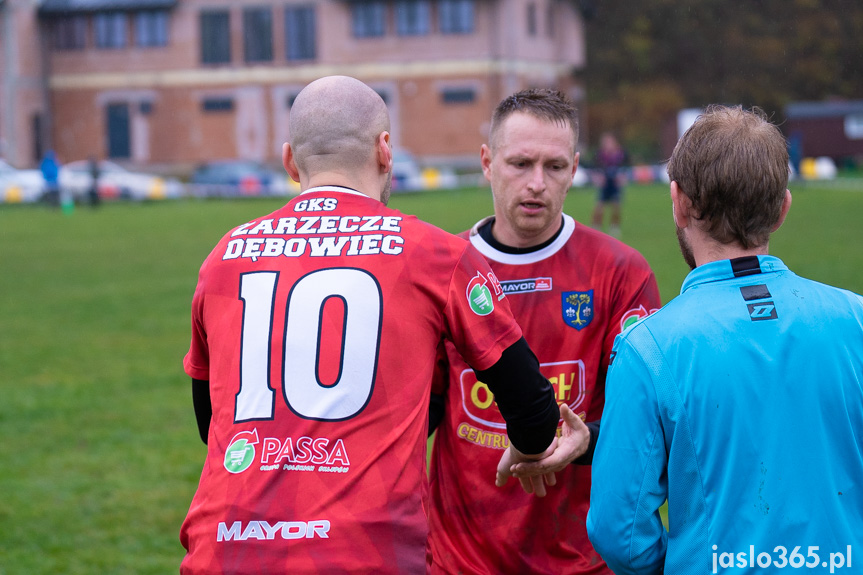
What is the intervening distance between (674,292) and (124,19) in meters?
47.7

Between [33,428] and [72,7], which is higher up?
[72,7]

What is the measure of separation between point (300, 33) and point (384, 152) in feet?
168

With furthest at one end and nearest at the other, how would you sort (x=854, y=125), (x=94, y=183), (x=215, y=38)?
(x=215, y=38)
(x=854, y=125)
(x=94, y=183)

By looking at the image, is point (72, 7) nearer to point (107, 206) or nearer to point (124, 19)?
point (124, 19)

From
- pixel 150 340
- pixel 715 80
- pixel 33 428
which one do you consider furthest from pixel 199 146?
pixel 33 428

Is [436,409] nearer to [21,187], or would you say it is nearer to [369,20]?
[21,187]

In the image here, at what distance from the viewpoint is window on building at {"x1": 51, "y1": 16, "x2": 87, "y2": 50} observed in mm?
53000

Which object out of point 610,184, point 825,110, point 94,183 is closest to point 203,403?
point 610,184

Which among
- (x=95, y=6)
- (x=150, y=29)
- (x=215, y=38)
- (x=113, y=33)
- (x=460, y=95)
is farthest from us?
(x=113, y=33)

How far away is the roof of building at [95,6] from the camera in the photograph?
5203 cm

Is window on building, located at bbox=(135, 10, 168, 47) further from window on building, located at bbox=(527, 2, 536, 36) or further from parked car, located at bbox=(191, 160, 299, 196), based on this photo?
window on building, located at bbox=(527, 2, 536, 36)

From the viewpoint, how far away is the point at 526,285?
348cm

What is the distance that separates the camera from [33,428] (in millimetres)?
8055

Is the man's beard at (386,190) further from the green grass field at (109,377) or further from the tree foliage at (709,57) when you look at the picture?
the tree foliage at (709,57)
